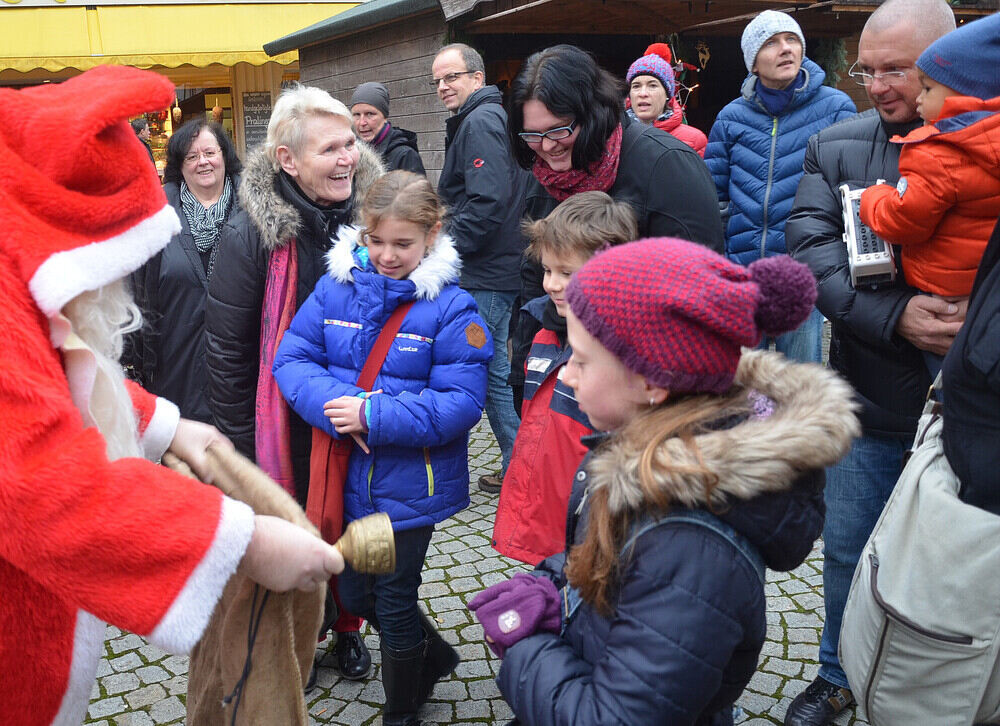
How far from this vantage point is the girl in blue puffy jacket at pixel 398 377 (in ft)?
9.14

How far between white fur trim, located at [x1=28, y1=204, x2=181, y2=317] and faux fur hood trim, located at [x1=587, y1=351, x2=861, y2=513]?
2.84 ft

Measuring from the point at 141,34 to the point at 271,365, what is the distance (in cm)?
1145

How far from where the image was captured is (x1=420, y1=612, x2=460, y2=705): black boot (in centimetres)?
307

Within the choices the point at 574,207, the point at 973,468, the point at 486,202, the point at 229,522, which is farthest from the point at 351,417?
the point at 486,202

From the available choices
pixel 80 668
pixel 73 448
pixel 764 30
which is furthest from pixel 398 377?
pixel 764 30

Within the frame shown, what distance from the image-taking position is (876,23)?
8.95 ft

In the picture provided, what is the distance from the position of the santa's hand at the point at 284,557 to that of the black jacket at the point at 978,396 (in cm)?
131

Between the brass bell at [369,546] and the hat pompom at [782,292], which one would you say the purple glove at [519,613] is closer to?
the brass bell at [369,546]

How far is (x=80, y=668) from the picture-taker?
1.58m

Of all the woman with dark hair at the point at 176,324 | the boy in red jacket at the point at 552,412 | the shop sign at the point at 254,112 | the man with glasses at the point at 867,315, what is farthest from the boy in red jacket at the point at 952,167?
the shop sign at the point at 254,112

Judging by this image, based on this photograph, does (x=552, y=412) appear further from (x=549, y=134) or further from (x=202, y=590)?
(x=202, y=590)

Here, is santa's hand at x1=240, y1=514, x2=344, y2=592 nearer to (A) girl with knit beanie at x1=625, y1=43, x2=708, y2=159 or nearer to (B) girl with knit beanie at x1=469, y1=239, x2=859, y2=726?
(B) girl with knit beanie at x1=469, y1=239, x2=859, y2=726

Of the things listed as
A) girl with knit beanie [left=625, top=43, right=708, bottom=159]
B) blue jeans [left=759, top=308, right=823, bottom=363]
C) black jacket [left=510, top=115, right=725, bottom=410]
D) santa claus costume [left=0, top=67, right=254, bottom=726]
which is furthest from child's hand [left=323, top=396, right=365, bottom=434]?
girl with knit beanie [left=625, top=43, right=708, bottom=159]

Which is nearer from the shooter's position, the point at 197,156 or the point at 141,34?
the point at 197,156
